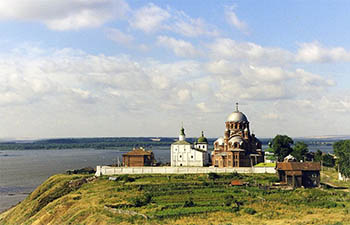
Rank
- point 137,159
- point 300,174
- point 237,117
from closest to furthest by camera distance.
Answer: point 300,174 → point 137,159 → point 237,117

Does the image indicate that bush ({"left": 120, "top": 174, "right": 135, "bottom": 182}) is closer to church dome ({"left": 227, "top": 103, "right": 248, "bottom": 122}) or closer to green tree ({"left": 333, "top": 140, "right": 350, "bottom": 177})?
church dome ({"left": 227, "top": 103, "right": 248, "bottom": 122})

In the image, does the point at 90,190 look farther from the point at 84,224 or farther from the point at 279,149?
the point at 279,149

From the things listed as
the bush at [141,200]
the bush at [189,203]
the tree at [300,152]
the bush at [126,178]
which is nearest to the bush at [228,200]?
the bush at [189,203]

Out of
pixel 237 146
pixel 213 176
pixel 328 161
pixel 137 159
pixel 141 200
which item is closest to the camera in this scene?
pixel 141 200

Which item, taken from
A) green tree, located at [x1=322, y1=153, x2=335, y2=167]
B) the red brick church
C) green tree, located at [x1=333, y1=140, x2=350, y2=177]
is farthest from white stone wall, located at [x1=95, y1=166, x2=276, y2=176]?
green tree, located at [x1=322, y1=153, x2=335, y2=167]

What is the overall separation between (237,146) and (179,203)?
82.6ft

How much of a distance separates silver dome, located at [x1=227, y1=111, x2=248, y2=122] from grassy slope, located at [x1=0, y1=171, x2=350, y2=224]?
585 inches

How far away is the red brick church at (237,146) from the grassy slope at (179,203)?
250 inches

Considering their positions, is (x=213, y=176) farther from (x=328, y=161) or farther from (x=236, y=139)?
(x=328, y=161)

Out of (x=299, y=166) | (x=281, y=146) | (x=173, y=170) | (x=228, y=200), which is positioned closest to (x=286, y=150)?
(x=281, y=146)

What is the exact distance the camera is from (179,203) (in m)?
47.5

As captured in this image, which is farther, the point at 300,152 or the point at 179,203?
the point at 300,152

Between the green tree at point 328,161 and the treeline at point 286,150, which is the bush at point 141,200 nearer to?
the treeline at point 286,150

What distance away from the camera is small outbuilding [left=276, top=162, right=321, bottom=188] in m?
58.8
